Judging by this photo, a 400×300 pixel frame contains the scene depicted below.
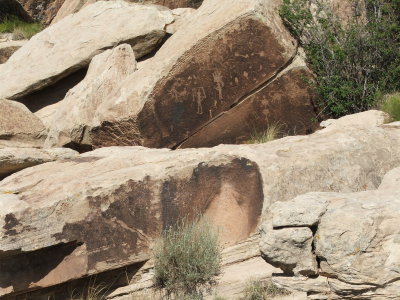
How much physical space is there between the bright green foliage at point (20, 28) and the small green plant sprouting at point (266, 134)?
675 centimetres

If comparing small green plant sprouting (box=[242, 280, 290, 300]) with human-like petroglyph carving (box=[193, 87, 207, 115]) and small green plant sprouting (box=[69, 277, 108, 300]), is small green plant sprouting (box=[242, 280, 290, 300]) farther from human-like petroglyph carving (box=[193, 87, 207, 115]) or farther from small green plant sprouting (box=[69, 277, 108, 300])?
human-like petroglyph carving (box=[193, 87, 207, 115])

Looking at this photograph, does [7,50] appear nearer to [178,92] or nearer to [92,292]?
[178,92]

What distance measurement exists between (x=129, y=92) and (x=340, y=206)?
4.93 m

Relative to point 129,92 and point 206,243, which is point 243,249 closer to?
point 206,243

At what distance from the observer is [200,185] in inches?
291

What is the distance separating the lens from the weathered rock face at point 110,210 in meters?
6.98

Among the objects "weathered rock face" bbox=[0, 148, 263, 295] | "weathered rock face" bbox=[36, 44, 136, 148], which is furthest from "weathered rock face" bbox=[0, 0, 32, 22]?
"weathered rock face" bbox=[0, 148, 263, 295]

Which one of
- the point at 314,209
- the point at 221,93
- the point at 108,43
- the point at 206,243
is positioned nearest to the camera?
the point at 314,209

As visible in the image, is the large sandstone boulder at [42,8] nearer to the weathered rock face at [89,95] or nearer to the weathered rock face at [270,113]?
the weathered rock face at [89,95]

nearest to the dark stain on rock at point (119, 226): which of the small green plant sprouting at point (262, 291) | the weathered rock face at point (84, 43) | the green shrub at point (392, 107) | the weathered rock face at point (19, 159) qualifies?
the small green plant sprouting at point (262, 291)

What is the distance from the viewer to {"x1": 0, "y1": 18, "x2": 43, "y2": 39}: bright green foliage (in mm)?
15414

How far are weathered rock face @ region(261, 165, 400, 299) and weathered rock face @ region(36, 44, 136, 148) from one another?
5.24 m

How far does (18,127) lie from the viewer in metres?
10.7

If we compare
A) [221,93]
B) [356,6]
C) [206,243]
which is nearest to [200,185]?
[206,243]
